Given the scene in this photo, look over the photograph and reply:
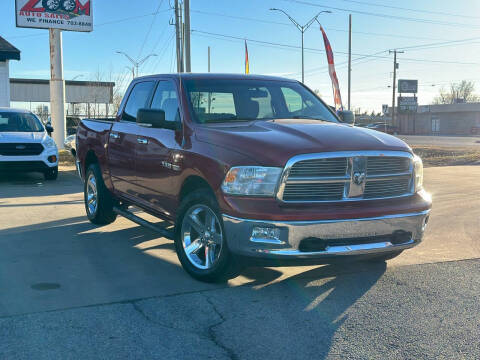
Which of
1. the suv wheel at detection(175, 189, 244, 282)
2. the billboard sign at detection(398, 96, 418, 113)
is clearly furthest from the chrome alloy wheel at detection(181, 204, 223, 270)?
the billboard sign at detection(398, 96, 418, 113)

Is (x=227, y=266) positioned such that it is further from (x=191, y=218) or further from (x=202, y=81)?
(x=202, y=81)

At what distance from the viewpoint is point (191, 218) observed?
5184mm

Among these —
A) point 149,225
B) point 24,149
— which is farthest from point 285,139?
point 24,149

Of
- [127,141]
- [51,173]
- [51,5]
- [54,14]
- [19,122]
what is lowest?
[51,173]

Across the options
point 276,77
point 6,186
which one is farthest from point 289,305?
point 6,186

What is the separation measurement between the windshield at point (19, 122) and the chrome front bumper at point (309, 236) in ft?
34.1

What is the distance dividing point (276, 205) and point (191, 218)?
104 centimetres

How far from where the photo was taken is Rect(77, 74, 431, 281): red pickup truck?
449 cm

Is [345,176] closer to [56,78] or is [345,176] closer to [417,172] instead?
[417,172]

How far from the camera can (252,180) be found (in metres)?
4.55

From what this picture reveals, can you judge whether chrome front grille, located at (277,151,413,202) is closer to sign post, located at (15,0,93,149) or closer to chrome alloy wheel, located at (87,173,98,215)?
chrome alloy wheel, located at (87,173,98,215)

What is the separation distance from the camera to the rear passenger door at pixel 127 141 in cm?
652

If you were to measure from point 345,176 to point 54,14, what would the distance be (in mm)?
21594

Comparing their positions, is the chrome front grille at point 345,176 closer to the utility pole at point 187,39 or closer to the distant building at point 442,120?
the utility pole at point 187,39
